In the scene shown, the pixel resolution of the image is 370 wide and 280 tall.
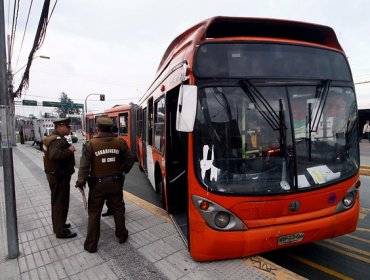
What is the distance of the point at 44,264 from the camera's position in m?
3.57

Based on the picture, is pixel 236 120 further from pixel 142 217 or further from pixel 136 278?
pixel 142 217

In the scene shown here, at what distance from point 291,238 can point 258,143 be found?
1134mm

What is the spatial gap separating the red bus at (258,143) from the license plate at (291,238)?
0.04ft

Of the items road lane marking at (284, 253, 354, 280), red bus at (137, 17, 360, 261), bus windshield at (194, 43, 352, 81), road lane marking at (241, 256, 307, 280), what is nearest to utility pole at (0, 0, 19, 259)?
red bus at (137, 17, 360, 261)

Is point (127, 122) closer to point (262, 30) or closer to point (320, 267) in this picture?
point (262, 30)

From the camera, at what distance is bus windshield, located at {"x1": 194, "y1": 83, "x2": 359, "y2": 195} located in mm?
3127

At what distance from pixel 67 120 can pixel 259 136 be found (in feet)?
9.44

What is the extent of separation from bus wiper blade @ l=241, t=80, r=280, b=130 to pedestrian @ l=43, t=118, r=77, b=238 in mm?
2664

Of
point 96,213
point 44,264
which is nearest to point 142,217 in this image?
point 96,213

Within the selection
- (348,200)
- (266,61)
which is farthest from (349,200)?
(266,61)

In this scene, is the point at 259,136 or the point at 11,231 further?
the point at 11,231

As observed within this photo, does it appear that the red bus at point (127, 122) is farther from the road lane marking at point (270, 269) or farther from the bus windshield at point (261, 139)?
the road lane marking at point (270, 269)

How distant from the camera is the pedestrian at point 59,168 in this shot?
403 centimetres

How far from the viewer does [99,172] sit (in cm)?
380
